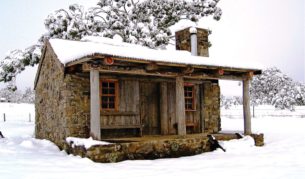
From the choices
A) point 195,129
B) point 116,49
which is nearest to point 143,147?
point 116,49

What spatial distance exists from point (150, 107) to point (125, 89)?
152 centimetres

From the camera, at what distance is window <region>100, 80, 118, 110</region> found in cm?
1217

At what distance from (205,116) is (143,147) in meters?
5.64

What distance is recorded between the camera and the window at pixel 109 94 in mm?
12168

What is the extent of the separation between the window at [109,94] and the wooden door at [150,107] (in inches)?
51.7

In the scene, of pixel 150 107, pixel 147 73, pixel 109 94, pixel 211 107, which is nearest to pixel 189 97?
pixel 211 107

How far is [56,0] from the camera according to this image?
76.0 feet

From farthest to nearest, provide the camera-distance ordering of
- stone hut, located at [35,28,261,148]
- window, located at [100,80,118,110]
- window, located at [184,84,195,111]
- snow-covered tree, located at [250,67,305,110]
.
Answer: snow-covered tree, located at [250,67,305,110] < window, located at [184,84,195,111] < window, located at [100,80,118,110] < stone hut, located at [35,28,261,148]

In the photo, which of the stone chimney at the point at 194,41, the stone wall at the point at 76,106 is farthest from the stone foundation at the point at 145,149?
the stone chimney at the point at 194,41

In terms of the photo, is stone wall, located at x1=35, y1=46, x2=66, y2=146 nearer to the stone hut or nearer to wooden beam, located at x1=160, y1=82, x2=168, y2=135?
the stone hut

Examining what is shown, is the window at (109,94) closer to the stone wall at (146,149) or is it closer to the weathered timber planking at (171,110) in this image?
the stone wall at (146,149)

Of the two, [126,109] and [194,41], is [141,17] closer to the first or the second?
[194,41]

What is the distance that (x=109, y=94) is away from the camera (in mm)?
12242

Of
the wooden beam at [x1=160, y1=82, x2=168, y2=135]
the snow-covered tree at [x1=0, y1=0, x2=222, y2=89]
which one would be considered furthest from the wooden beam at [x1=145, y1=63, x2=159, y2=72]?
→ the snow-covered tree at [x1=0, y1=0, x2=222, y2=89]
